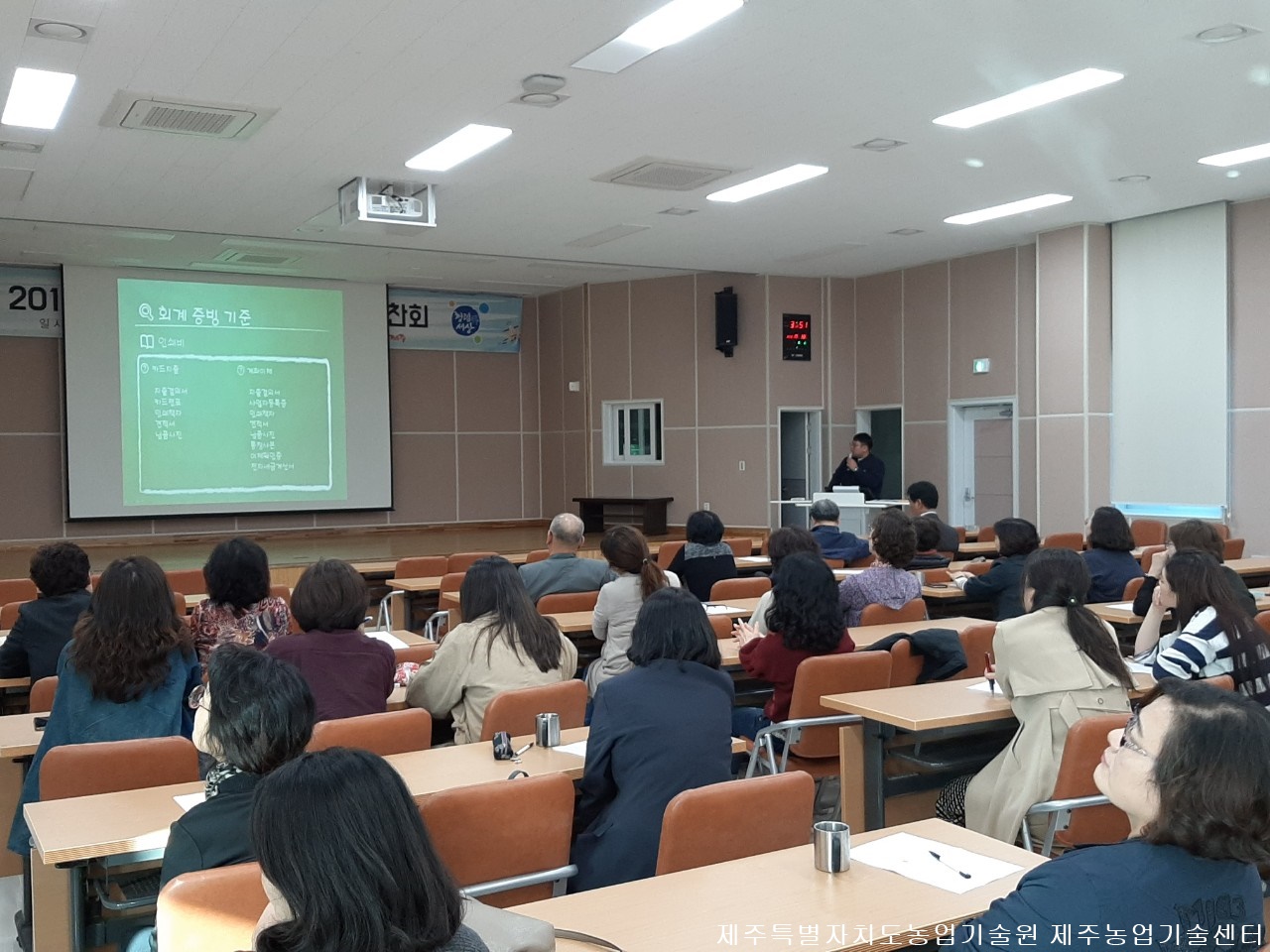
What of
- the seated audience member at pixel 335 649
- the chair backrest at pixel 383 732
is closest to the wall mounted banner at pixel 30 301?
the seated audience member at pixel 335 649

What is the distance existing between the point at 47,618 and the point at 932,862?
378 cm

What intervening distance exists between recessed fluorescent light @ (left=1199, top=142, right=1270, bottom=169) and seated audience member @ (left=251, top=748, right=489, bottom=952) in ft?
28.1

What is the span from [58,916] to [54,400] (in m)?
11.6

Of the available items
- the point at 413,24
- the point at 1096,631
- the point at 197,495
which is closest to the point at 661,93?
the point at 413,24

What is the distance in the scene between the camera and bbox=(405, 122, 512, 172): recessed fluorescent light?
743cm

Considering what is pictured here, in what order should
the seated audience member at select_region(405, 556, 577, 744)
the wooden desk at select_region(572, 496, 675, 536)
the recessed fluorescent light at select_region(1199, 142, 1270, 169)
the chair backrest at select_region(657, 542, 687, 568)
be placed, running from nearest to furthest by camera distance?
the seated audience member at select_region(405, 556, 577, 744) → the recessed fluorescent light at select_region(1199, 142, 1270, 169) → the chair backrest at select_region(657, 542, 687, 568) → the wooden desk at select_region(572, 496, 675, 536)

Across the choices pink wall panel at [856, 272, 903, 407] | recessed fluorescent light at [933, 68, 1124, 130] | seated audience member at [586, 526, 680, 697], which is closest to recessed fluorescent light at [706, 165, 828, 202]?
recessed fluorescent light at [933, 68, 1124, 130]

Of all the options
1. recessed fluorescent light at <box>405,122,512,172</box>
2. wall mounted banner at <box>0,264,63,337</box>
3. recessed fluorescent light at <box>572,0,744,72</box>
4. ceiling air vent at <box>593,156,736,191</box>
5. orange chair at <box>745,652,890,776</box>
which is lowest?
orange chair at <box>745,652,890,776</box>

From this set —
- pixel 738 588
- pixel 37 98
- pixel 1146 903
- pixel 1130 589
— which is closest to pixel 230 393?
pixel 37 98

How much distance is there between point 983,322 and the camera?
39.3 ft

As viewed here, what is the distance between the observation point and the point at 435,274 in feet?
44.8

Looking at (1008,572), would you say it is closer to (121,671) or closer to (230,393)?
(121,671)

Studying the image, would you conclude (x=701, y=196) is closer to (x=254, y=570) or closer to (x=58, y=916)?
(x=254, y=570)

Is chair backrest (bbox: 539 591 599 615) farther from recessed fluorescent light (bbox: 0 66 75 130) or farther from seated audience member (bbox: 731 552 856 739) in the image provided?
recessed fluorescent light (bbox: 0 66 75 130)
